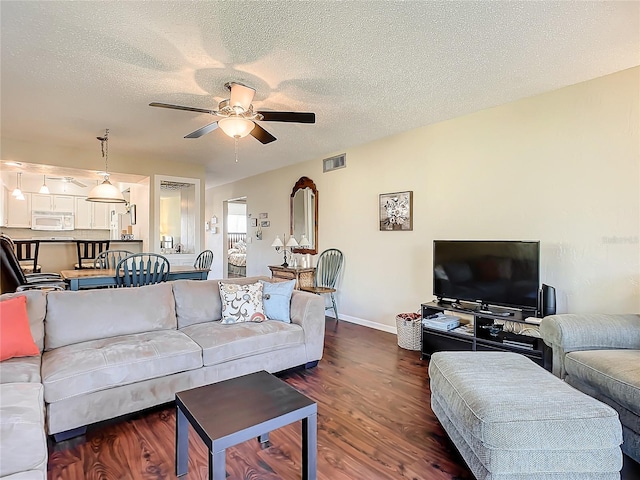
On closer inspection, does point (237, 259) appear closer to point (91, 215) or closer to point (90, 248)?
point (91, 215)

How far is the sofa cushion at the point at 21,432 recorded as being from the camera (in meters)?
1.18

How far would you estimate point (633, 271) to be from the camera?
2.65 metres

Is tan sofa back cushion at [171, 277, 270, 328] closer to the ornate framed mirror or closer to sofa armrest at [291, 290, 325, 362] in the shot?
sofa armrest at [291, 290, 325, 362]

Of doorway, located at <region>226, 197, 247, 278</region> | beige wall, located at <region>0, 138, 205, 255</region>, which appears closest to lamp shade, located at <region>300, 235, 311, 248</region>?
beige wall, located at <region>0, 138, 205, 255</region>

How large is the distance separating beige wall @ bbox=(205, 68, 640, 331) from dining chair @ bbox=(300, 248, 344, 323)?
5.3 inches

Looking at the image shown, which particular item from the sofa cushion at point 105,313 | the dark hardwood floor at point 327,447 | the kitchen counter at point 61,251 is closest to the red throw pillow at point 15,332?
the sofa cushion at point 105,313

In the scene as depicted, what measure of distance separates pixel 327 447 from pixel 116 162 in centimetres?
515

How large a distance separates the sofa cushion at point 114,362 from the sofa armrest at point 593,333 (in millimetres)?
2446

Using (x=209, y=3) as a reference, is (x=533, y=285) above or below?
below

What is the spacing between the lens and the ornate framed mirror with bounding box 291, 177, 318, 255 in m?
5.63

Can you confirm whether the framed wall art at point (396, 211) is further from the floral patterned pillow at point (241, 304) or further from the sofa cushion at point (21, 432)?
the sofa cushion at point (21, 432)

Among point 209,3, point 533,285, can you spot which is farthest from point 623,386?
point 209,3

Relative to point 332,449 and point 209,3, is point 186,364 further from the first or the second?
point 209,3

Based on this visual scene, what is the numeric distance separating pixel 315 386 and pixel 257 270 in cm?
460
